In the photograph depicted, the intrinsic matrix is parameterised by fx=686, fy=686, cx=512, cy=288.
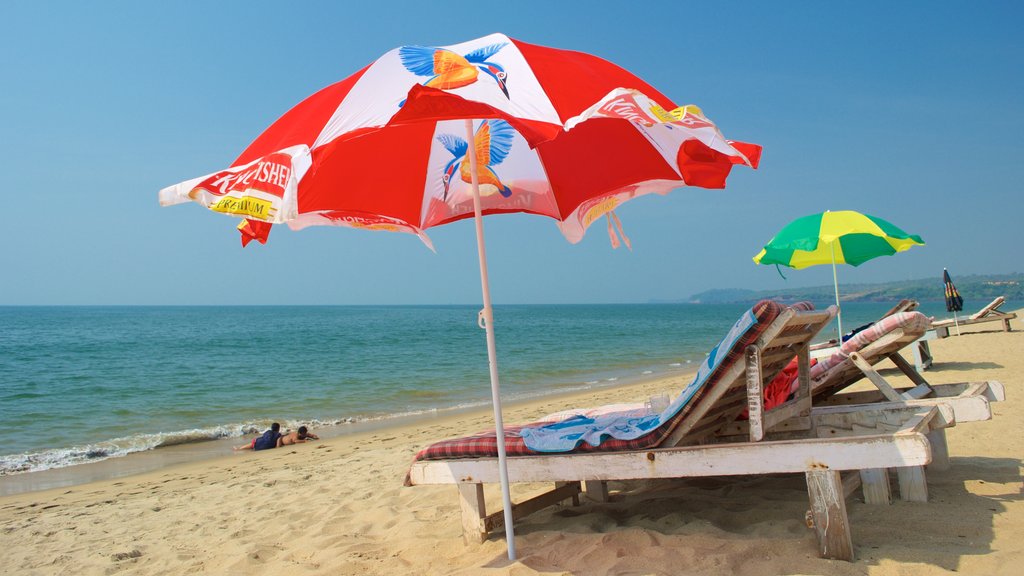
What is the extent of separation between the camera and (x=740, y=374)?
2.99 metres

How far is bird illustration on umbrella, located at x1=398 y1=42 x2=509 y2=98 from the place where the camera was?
2.74m

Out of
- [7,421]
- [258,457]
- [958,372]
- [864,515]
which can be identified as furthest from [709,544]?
[7,421]

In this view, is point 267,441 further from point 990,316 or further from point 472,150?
point 990,316

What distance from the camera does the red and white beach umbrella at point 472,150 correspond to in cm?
262

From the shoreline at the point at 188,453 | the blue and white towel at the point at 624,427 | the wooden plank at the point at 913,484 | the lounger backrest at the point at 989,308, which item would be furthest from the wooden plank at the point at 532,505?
the lounger backrest at the point at 989,308

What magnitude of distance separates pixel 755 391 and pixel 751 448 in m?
0.25

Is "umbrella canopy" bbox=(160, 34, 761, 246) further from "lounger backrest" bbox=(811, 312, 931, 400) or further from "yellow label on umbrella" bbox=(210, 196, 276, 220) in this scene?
"lounger backrest" bbox=(811, 312, 931, 400)

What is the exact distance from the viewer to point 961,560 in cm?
284

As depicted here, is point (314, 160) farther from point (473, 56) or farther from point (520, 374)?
point (520, 374)

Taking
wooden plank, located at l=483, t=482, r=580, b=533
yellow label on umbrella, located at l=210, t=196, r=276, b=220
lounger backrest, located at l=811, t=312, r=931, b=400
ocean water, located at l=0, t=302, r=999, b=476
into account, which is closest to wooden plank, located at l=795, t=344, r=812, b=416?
lounger backrest, located at l=811, t=312, r=931, b=400

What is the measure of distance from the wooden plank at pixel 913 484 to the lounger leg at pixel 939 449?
2.17ft

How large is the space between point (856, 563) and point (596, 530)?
1.25 m

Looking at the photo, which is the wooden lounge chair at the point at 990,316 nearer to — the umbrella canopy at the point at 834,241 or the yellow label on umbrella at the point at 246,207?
the umbrella canopy at the point at 834,241

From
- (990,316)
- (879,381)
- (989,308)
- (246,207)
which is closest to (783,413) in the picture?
(879,381)
